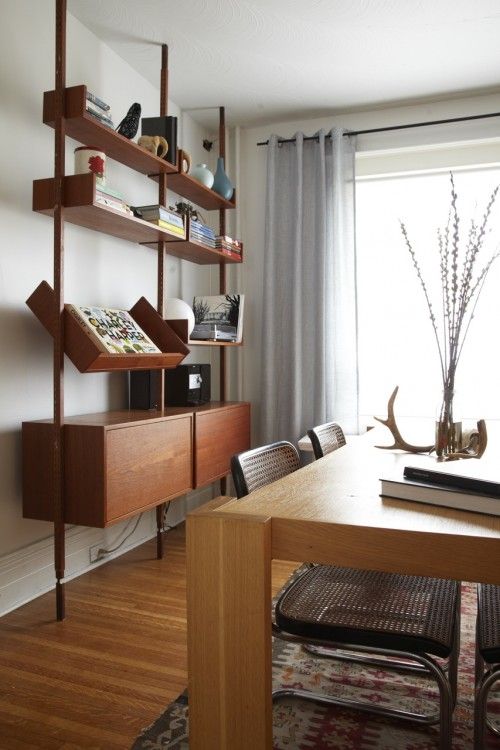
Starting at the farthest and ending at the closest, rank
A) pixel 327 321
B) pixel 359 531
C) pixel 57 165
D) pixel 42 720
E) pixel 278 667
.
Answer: pixel 327 321, pixel 57 165, pixel 278 667, pixel 42 720, pixel 359 531

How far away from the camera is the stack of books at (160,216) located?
8.97ft

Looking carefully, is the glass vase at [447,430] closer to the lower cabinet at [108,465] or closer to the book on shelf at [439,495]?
the book on shelf at [439,495]

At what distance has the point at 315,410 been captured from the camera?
374cm

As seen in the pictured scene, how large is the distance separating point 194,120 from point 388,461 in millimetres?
3061

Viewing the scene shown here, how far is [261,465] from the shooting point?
1610 mm

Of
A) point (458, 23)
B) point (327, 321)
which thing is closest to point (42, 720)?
point (327, 321)

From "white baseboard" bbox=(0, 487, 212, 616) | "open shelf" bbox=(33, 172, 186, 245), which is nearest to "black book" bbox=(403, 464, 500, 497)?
"open shelf" bbox=(33, 172, 186, 245)

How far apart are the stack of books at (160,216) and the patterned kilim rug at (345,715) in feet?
6.24

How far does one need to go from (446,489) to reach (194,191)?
267 centimetres

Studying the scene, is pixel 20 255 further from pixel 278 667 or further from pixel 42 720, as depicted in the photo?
pixel 278 667

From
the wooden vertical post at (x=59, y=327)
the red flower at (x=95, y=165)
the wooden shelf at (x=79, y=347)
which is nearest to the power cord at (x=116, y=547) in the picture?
the wooden vertical post at (x=59, y=327)

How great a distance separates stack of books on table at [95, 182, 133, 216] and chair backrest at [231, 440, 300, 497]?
125 centimetres

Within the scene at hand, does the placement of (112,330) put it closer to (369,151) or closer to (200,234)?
(200,234)

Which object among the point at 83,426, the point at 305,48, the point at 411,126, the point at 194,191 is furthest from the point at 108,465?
the point at 411,126
